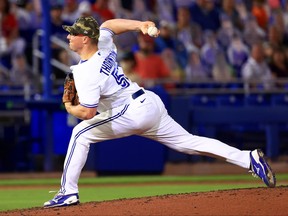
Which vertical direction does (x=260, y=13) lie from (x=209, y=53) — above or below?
above

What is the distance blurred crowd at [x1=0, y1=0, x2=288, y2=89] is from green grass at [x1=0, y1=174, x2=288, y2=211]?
74.4 inches

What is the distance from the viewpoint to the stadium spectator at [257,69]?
15914 mm

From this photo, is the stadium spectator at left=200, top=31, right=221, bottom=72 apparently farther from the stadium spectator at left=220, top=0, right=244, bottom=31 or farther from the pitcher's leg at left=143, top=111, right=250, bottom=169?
the pitcher's leg at left=143, top=111, right=250, bottom=169

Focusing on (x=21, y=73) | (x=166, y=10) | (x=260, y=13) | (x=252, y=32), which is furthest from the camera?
(x=260, y=13)

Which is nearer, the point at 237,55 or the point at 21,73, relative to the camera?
the point at 21,73

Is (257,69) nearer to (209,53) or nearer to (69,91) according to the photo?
(209,53)

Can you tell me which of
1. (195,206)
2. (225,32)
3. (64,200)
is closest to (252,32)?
(225,32)

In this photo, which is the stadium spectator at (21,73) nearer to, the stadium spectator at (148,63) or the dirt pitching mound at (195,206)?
the stadium spectator at (148,63)

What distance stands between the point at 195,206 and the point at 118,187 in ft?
14.4

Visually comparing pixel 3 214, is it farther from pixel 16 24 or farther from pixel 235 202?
pixel 16 24

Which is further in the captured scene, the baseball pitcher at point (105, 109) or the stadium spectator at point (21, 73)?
the stadium spectator at point (21, 73)

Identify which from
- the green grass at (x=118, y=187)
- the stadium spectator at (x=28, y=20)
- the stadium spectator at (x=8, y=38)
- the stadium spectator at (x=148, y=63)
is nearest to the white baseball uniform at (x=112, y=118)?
the green grass at (x=118, y=187)

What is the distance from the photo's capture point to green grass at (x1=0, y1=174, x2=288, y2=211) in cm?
967

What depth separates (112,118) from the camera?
7.62 meters
